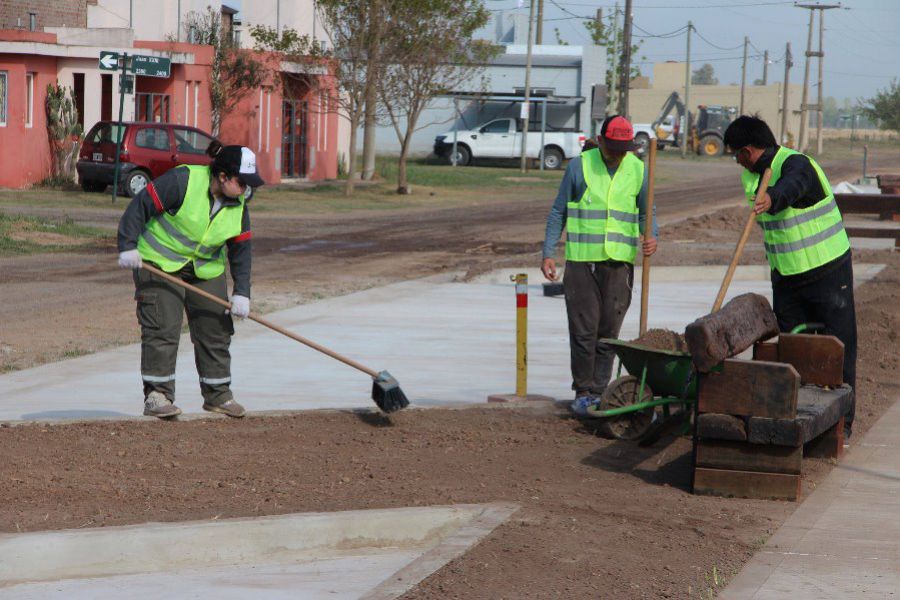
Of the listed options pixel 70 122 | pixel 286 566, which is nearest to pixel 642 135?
pixel 70 122

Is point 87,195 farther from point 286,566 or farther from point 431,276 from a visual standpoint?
point 286,566

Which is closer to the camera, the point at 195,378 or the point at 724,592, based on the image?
the point at 724,592

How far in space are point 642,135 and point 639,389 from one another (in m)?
56.3

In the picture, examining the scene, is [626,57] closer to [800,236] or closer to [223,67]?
[223,67]

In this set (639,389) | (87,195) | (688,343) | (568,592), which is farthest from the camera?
(87,195)

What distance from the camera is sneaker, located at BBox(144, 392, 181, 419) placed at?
24.3 ft

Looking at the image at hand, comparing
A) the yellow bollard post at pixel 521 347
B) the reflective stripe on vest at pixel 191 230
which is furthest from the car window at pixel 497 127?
the reflective stripe on vest at pixel 191 230

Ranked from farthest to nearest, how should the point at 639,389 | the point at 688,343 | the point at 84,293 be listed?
the point at 84,293 → the point at 639,389 → the point at 688,343

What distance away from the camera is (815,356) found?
7387 mm

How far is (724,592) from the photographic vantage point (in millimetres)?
4887

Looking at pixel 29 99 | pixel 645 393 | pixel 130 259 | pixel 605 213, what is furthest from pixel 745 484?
pixel 29 99

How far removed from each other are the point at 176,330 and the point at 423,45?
2698 cm

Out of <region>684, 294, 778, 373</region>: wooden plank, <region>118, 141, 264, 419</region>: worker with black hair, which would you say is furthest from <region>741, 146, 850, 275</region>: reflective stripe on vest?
<region>118, 141, 264, 419</region>: worker with black hair

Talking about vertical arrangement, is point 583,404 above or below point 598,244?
below
